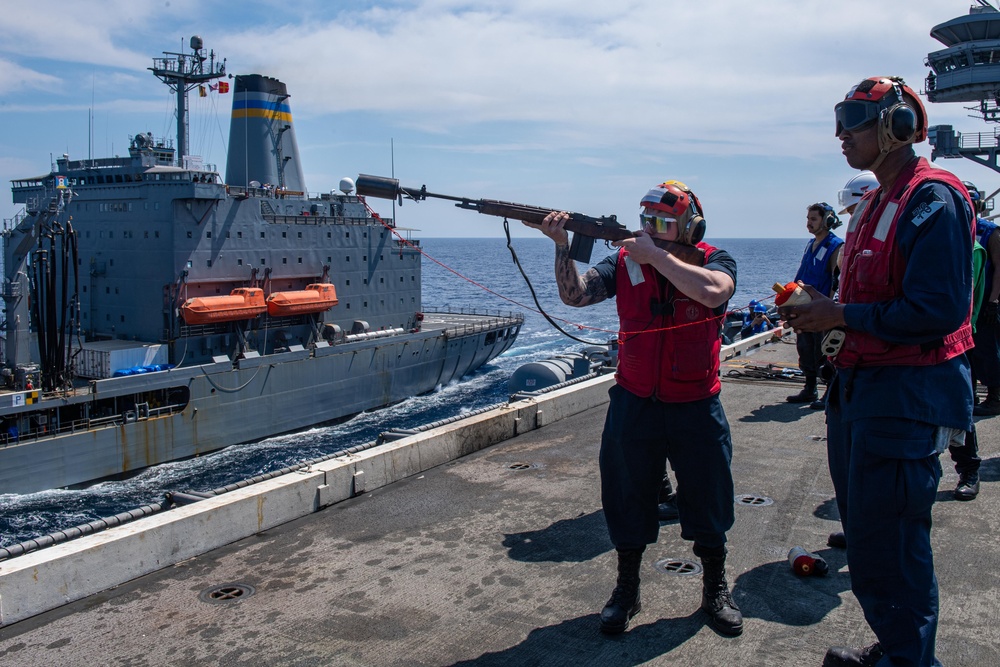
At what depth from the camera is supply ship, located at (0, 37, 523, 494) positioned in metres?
18.7

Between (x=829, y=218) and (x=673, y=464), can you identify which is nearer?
(x=673, y=464)

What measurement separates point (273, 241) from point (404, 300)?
22.3 feet

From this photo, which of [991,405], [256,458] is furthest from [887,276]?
[256,458]

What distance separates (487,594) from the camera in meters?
3.85

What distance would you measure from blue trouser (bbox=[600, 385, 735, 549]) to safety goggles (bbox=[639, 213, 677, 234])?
2.55 ft

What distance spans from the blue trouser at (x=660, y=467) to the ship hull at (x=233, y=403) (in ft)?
58.2

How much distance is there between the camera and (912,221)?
2.52m

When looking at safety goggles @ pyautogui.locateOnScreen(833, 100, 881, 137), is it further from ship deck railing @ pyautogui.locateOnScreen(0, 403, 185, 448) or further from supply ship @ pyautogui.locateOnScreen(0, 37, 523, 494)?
ship deck railing @ pyautogui.locateOnScreen(0, 403, 185, 448)

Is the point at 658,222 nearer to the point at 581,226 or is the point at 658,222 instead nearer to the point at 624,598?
the point at 581,226

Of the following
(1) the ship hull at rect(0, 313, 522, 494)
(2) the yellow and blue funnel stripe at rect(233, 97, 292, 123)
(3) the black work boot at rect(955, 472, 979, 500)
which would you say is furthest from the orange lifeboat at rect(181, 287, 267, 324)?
(3) the black work boot at rect(955, 472, 979, 500)

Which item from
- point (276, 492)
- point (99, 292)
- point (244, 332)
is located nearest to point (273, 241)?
point (244, 332)

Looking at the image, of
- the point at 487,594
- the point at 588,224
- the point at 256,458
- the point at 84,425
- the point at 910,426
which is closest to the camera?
the point at 910,426

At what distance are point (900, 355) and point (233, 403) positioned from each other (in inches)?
835

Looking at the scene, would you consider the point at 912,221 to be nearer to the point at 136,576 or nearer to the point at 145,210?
the point at 136,576
